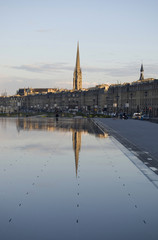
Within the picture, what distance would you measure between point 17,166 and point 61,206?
5.40 m

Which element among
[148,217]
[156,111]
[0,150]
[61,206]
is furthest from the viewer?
[156,111]

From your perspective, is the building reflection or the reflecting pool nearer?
the reflecting pool

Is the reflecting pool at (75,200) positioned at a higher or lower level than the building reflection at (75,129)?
lower

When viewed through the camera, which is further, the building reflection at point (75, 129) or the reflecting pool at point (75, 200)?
the building reflection at point (75, 129)

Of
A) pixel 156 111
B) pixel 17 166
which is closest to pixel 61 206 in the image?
pixel 17 166

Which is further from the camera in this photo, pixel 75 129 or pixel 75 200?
pixel 75 129

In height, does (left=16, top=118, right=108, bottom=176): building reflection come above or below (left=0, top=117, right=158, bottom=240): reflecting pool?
above

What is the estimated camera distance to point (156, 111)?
413ft

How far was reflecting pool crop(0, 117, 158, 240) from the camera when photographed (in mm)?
5836

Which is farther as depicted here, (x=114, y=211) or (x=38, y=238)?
(x=114, y=211)

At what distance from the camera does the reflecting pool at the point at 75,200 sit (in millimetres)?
5836

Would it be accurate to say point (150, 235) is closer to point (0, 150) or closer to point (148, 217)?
point (148, 217)

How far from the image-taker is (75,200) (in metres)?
7.64

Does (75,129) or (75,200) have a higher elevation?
(75,129)
